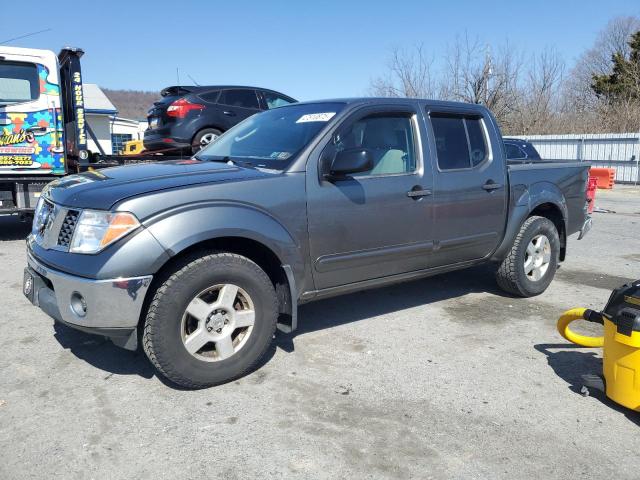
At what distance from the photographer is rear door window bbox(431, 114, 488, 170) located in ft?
14.8

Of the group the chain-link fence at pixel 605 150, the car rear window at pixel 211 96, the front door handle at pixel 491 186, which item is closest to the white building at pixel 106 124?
the car rear window at pixel 211 96

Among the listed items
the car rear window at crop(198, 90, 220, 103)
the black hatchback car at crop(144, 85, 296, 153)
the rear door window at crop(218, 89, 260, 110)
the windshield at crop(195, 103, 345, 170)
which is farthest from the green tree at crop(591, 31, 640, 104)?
the windshield at crop(195, 103, 345, 170)

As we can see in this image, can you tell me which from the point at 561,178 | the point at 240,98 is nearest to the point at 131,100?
the point at 240,98

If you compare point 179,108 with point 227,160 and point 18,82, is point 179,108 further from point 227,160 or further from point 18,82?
point 227,160

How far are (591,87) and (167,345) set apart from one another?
120 ft

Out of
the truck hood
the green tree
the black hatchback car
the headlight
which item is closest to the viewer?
the headlight

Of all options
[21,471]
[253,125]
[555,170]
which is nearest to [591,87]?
[555,170]

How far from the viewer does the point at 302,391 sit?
3320 millimetres

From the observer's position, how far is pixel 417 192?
4188 mm

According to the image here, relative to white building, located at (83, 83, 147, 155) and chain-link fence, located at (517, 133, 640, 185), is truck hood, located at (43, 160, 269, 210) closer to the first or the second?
chain-link fence, located at (517, 133, 640, 185)

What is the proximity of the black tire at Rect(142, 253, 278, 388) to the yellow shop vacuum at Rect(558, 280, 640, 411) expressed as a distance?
6.43 feet

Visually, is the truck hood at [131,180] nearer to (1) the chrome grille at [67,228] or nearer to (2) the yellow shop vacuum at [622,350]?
(1) the chrome grille at [67,228]

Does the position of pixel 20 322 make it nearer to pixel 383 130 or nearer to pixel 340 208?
pixel 340 208

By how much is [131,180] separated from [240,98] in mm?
6504
